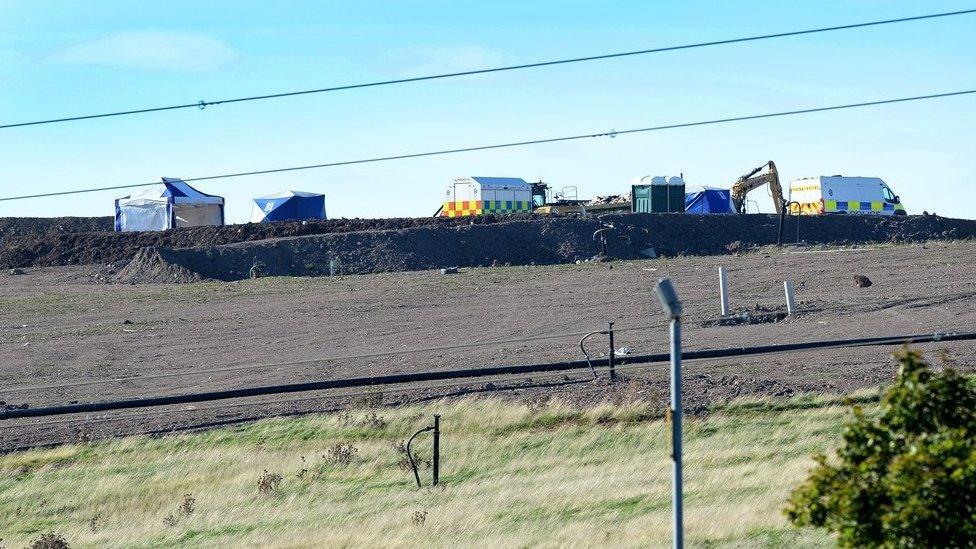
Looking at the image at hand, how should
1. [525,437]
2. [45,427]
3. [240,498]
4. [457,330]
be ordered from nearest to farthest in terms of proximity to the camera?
[240,498]
[525,437]
[45,427]
[457,330]

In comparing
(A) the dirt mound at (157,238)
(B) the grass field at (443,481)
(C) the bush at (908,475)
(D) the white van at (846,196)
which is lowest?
(B) the grass field at (443,481)

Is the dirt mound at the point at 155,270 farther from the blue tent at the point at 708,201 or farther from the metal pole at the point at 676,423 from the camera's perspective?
the metal pole at the point at 676,423

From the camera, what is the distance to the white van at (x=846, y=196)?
59.5 metres

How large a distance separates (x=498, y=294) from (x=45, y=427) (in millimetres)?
15977

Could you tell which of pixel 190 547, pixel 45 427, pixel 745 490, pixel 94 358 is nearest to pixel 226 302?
pixel 94 358

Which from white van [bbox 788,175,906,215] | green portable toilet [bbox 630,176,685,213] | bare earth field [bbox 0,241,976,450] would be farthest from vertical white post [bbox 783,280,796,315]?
white van [bbox 788,175,906,215]

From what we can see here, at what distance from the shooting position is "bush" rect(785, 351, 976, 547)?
18.4 feet

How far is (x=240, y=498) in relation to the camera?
15180 millimetres

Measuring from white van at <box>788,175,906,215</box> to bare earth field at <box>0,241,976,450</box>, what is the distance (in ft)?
60.1

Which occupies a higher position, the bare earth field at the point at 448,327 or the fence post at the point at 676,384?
the fence post at the point at 676,384

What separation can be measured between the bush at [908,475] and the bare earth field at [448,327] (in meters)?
11.9

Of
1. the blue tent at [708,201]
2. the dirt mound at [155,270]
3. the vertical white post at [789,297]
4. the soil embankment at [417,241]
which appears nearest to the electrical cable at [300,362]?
the vertical white post at [789,297]

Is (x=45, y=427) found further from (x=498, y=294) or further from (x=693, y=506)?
(x=498, y=294)

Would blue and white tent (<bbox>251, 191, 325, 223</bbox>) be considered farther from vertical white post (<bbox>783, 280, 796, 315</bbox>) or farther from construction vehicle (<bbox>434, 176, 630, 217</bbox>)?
vertical white post (<bbox>783, 280, 796, 315</bbox>)
